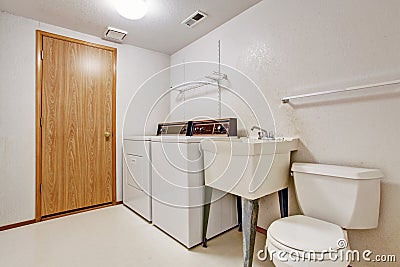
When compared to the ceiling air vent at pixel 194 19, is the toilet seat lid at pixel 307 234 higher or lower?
lower

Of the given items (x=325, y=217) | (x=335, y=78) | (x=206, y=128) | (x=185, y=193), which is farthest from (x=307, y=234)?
(x=206, y=128)

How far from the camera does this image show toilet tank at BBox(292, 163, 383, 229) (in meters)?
1.22

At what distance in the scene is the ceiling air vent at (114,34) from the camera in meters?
2.47

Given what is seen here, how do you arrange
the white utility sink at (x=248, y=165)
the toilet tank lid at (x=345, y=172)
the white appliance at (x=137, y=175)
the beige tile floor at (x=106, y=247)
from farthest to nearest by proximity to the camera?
the white appliance at (x=137, y=175), the beige tile floor at (x=106, y=247), the white utility sink at (x=248, y=165), the toilet tank lid at (x=345, y=172)

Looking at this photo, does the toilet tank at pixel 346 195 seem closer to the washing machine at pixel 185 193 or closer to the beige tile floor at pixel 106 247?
the beige tile floor at pixel 106 247

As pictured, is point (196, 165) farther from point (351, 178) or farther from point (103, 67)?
point (103, 67)

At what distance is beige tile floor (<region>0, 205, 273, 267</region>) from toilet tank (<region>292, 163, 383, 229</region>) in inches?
24.6

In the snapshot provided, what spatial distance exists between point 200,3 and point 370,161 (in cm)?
187

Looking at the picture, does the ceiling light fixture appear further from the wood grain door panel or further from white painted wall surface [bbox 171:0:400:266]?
white painted wall surface [bbox 171:0:400:266]

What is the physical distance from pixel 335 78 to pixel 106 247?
2.23 m

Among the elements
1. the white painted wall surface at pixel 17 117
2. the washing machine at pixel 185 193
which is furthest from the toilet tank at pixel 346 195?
the white painted wall surface at pixel 17 117

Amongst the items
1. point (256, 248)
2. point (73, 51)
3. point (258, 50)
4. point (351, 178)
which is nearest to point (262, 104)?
point (258, 50)

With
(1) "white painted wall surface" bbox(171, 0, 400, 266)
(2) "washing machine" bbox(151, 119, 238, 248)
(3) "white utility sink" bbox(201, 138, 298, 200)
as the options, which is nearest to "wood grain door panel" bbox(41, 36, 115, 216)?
(2) "washing machine" bbox(151, 119, 238, 248)

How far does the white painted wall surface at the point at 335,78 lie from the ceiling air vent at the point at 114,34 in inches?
56.0
